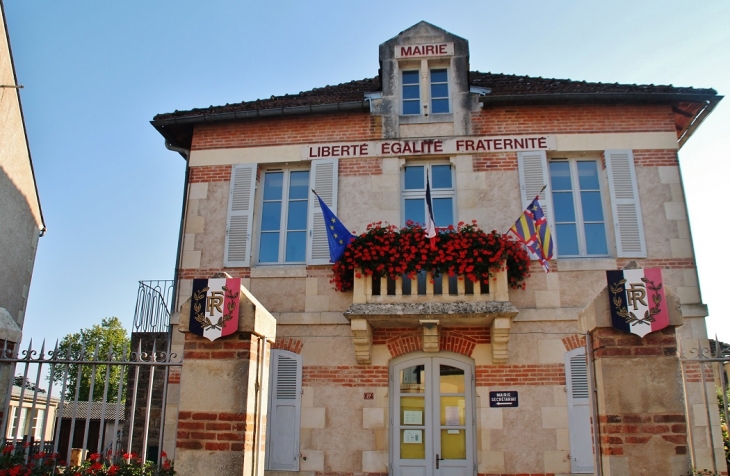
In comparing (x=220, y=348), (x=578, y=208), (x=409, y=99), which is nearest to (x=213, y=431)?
(x=220, y=348)

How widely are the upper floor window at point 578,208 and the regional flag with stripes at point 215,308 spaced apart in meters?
6.01

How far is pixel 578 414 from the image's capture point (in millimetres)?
8625

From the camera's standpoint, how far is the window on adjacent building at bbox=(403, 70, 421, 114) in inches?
417

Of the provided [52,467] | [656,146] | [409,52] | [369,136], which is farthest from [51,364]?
[656,146]

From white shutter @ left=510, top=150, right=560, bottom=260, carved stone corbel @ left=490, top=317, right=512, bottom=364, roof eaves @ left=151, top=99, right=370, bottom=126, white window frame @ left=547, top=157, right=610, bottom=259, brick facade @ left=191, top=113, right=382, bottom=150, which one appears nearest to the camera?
carved stone corbel @ left=490, top=317, right=512, bottom=364

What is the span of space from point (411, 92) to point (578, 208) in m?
3.53

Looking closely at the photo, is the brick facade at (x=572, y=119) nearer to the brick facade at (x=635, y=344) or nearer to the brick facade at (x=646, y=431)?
the brick facade at (x=635, y=344)

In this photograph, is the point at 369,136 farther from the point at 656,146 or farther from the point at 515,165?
the point at 656,146

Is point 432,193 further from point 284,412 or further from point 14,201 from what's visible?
point 14,201

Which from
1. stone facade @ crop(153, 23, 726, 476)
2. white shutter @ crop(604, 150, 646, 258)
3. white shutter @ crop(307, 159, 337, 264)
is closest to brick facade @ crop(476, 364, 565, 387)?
stone facade @ crop(153, 23, 726, 476)

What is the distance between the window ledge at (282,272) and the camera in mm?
9664

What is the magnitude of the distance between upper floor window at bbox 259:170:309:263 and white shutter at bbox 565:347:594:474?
14.7 feet

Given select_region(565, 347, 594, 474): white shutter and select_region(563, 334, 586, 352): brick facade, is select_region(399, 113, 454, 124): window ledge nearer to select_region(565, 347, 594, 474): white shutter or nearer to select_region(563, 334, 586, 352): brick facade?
select_region(563, 334, 586, 352): brick facade

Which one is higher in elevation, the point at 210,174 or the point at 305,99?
the point at 305,99
